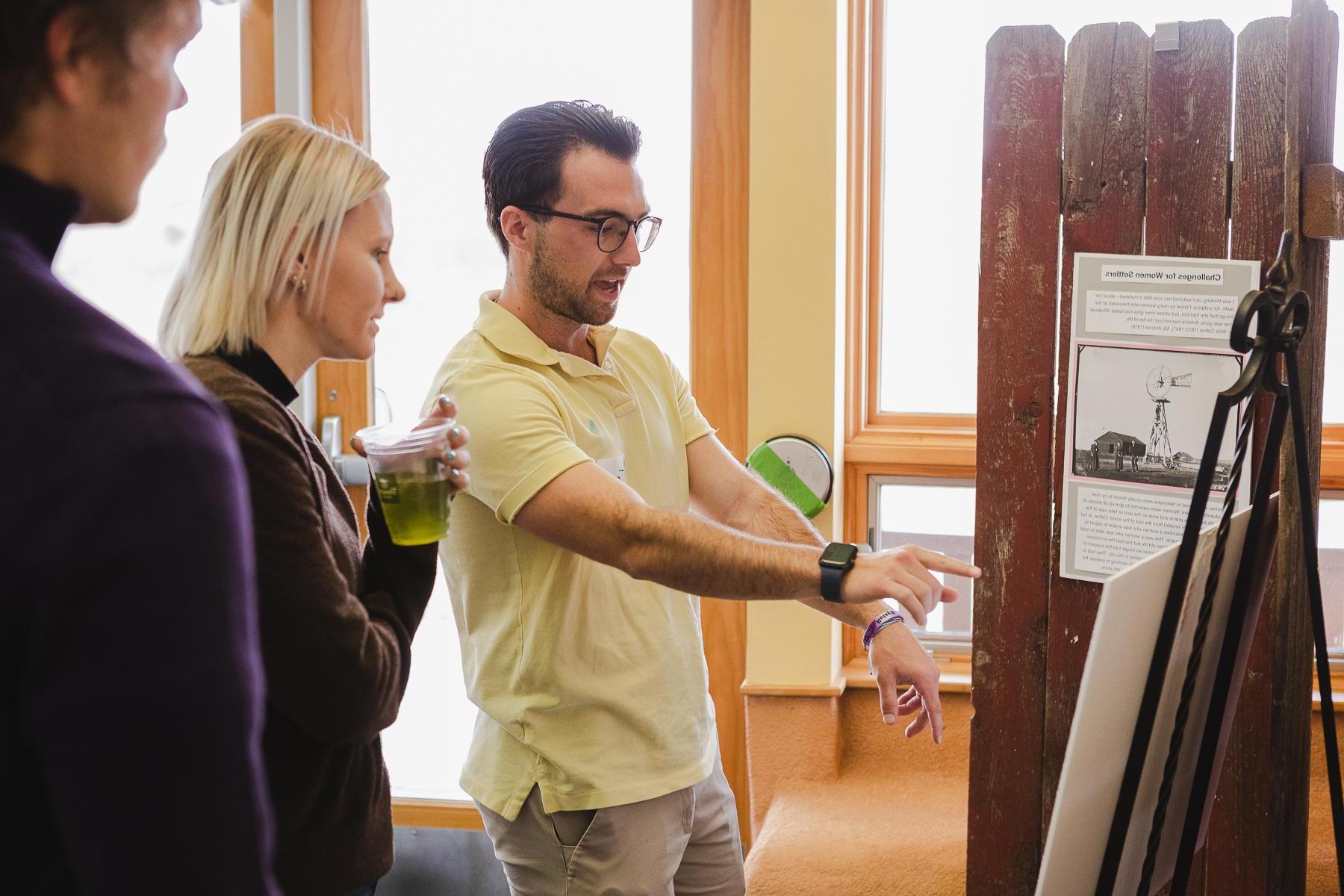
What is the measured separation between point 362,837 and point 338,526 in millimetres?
328

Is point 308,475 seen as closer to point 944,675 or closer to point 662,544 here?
point 662,544

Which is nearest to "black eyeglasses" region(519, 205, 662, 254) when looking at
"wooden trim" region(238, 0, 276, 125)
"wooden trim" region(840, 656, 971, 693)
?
"wooden trim" region(840, 656, 971, 693)

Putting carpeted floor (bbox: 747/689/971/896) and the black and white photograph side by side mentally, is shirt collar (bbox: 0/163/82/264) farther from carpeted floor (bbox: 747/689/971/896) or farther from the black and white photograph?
carpeted floor (bbox: 747/689/971/896)

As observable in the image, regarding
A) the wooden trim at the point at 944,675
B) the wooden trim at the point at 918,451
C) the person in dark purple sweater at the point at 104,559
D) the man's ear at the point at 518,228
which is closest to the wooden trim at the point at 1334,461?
the wooden trim at the point at 918,451

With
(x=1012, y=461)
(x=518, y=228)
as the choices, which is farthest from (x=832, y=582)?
(x=518, y=228)

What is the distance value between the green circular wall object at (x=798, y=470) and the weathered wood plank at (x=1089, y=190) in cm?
110

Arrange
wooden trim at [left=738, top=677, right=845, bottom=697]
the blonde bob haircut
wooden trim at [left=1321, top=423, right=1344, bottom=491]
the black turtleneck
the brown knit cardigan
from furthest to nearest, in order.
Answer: wooden trim at [left=738, top=677, right=845, bottom=697]
wooden trim at [left=1321, top=423, right=1344, bottom=491]
the blonde bob haircut
the brown knit cardigan
the black turtleneck

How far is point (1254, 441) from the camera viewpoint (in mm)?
1514

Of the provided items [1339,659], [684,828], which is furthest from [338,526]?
[1339,659]

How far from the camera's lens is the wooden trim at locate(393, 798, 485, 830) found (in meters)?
3.12

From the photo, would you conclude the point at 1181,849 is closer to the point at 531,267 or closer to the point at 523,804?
the point at 523,804

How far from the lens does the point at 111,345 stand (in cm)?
65

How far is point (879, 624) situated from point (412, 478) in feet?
2.40

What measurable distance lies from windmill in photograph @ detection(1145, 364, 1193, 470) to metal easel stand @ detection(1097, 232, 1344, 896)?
36 cm
